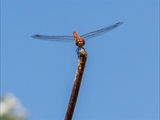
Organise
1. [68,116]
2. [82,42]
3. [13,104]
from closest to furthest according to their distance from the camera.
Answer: [68,116]
[82,42]
[13,104]

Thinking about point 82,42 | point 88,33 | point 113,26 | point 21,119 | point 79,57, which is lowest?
point 79,57

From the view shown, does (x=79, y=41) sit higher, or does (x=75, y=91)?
(x=79, y=41)

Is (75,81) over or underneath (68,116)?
over

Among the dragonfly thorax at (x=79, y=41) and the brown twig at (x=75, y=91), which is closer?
the brown twig at (x=75, y=91)

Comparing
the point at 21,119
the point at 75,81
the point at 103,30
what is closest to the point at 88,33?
the point at 103,30

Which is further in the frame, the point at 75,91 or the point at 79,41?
the point at 79,41

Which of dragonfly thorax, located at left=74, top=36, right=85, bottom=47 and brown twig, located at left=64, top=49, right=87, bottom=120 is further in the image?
dragonfly thorax, located at left=74, top=36, right=85, bottom=47

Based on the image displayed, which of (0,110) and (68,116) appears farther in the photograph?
(0,110)

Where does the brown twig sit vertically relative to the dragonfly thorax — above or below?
below

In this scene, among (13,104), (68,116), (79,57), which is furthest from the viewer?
(13,104)

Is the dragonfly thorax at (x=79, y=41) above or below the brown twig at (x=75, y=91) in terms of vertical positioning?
above

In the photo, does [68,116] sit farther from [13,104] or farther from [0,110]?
[13,104]
